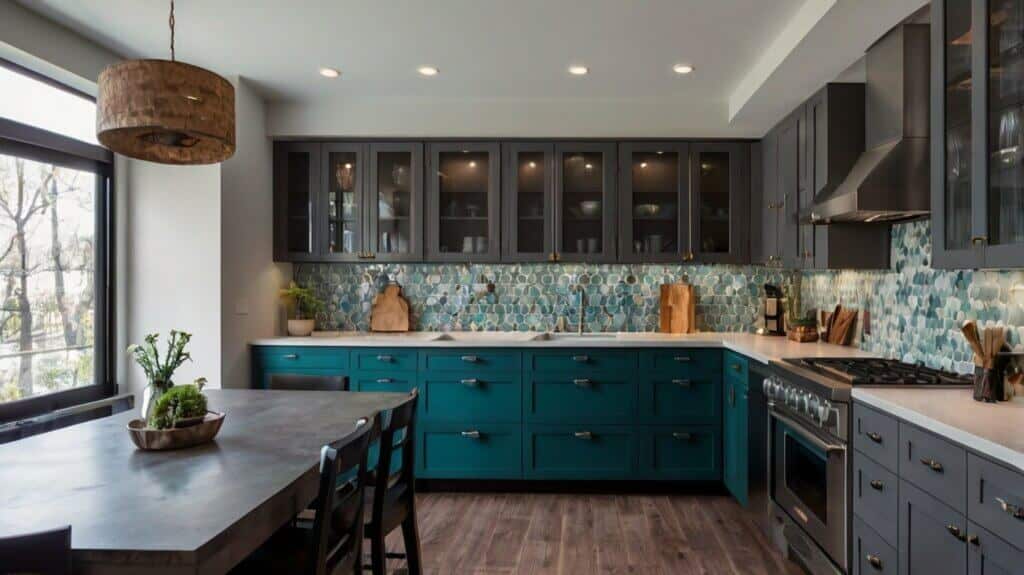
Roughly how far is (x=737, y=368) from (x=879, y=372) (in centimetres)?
108

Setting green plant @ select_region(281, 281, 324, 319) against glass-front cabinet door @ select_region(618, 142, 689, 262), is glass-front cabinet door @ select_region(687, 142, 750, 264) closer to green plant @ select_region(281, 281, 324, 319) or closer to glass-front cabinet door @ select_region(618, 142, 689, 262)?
glass-front cabinet door @ select_region(618, 142, 689, 262)

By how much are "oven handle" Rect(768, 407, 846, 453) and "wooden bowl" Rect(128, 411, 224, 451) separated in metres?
Result: 2.22

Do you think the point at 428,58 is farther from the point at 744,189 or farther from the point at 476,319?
the point at 744,189

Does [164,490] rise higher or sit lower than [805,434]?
higher

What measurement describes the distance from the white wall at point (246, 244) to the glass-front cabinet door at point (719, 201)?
2.93 metres

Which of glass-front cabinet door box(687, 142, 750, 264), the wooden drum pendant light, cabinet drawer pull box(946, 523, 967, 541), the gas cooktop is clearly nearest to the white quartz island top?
the gas cooktop

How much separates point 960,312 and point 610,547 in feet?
6.30

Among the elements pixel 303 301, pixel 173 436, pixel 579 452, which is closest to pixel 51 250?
pixel 303 301

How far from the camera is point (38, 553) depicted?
41.9 inches

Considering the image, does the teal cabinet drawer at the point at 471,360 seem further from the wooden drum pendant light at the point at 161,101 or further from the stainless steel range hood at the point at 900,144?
the wooden drum pendant light at the point at 161,101

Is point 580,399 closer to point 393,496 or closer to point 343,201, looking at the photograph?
point 393,496

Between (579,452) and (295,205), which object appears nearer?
(579,452)

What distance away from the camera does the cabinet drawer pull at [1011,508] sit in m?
1.47

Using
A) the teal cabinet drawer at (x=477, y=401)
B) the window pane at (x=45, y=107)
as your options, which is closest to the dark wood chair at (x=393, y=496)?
the teal cabinet drawer at (x=477, y=401)
